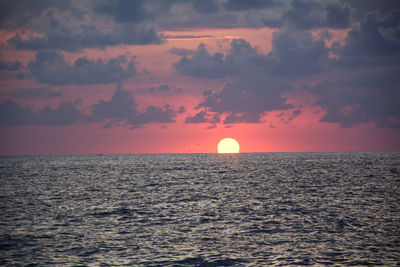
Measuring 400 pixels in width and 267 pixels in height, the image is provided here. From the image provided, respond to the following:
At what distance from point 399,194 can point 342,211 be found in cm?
2337

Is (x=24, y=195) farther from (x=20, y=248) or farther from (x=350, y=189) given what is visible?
(x=350, y=189)

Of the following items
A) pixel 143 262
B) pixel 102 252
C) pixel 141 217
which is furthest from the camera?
pixel 141 217

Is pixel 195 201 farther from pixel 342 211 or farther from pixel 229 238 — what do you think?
pixel 229 238

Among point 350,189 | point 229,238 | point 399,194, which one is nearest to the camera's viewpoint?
point 229,238

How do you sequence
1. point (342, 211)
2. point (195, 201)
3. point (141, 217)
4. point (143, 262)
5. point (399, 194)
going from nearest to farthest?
point (143, 262) < point (141, 217) < point (342, 211) < point (195, 201) < point (399, 194)

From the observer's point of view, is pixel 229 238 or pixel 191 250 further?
pixel 229 238

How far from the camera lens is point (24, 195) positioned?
66.8 meters

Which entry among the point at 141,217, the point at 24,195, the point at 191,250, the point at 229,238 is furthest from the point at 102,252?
the point at 24,195

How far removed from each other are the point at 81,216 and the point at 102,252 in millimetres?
16674

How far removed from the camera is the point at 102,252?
29250 millimetres

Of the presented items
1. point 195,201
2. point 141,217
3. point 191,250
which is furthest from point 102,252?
point 195,201

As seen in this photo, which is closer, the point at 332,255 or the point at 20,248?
the point at 332,255

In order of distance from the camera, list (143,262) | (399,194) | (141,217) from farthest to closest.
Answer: (399,194)
(141,217)
(143,262)

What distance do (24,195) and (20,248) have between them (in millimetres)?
39766
